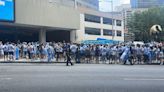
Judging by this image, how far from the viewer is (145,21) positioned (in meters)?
83.8

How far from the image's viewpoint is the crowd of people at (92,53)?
30.4 metres

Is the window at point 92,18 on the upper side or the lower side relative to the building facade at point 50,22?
upper

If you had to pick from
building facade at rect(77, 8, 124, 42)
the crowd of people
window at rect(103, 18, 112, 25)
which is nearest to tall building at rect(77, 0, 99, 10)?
building facade at rect(77, 8, 124, 42)

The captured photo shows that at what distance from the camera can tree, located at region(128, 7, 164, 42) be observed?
81.2 metres

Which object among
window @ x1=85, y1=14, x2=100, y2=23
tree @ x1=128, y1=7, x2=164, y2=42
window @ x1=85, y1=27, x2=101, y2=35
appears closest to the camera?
tree @ x1=128, y1=7, x2=164, y2=42

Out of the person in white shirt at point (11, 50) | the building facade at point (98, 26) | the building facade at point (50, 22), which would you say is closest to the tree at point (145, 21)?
the building facade at point (98, 26)

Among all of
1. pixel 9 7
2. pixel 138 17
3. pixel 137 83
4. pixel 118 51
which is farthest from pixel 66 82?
pixel 138 17

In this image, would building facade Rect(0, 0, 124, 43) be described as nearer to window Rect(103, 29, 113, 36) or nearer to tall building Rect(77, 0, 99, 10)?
window Rect(103, 29, 113, 36)

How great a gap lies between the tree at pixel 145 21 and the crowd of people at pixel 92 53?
48.6 metres

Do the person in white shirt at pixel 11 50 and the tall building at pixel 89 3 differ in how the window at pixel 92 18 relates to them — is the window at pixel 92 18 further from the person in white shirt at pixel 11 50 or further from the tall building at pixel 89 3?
the person in white shirt at pixel 11 50

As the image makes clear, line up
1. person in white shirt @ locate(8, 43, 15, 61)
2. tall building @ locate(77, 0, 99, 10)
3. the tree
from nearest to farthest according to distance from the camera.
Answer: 1. person in white shirt @ locate(8, 43, 15, 61)
2. the tree
3. tall building @ locate(77, 0, 99, 10)

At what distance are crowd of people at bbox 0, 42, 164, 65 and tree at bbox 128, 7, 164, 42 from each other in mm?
48613

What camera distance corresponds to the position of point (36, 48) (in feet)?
112

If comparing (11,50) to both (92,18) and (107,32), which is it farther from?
(107,32)
